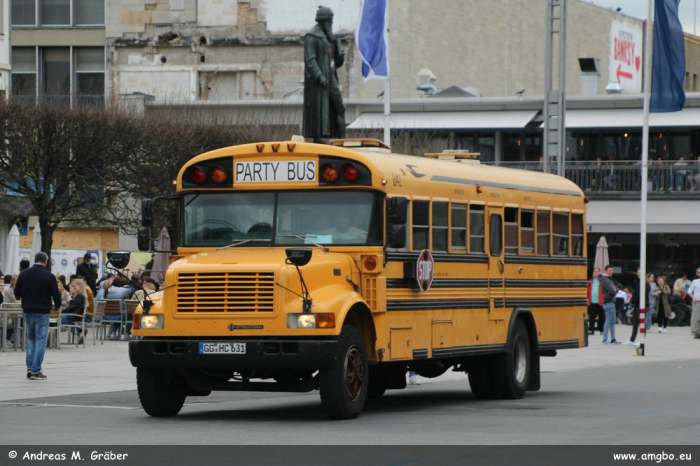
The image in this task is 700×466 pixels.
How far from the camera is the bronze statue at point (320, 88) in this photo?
62.4ft

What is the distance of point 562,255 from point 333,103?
12.6ft

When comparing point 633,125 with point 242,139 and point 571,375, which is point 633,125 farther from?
point 571,375

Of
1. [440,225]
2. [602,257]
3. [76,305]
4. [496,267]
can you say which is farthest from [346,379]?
[602,257]

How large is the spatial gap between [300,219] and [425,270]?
160 centimetres

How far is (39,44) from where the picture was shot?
60906 millimetres

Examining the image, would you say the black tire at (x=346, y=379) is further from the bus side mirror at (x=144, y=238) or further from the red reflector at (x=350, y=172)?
the bus side mirror at (x=144, y=238)

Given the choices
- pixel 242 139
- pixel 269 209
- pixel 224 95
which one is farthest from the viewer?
pixel 224 95

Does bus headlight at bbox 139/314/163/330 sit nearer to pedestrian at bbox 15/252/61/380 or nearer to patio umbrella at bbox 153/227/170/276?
pedestrian at bbox 15/252/61/380

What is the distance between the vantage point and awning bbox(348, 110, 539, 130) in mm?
52375

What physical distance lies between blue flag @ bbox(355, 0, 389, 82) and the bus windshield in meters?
16.3

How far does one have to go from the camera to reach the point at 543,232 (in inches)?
691

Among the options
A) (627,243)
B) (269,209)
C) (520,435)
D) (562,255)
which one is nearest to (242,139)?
(627,243)

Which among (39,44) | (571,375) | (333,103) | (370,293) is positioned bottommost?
(571,375)

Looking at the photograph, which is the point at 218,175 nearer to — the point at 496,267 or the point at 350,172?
the point at 350,172
